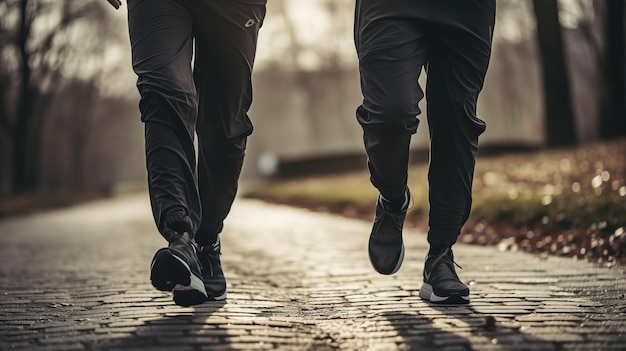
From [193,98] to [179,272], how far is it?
735 millimetres

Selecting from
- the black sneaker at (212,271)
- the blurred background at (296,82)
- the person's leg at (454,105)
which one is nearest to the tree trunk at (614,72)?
the blurred background at (296,82)

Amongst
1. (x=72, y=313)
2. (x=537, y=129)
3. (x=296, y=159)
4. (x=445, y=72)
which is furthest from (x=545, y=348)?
(x=537, y=129)

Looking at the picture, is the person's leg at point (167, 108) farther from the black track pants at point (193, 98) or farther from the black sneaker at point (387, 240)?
the black sneaker at point (387, 240)

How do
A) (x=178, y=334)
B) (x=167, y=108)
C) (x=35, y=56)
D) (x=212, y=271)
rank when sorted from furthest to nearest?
(x=35, y=56) → (x=212, y=271) → (x=167, y=108) → (x=178, y=334)

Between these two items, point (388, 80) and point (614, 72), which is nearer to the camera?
point (388, 80)

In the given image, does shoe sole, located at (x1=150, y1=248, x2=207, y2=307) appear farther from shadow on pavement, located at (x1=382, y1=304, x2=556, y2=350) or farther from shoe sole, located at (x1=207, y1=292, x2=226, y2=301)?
shadow on pavement, located at (x1=382, y1=304, x2=556, y2=350)

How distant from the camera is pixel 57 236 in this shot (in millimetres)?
9625

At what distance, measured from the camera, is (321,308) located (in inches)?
128

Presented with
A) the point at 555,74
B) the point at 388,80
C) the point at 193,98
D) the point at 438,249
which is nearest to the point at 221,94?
the point at 193,98

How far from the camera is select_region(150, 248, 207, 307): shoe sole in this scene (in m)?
2.70

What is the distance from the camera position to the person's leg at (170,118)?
9.48 ft

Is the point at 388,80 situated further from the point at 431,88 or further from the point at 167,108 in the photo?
the point at 167,108

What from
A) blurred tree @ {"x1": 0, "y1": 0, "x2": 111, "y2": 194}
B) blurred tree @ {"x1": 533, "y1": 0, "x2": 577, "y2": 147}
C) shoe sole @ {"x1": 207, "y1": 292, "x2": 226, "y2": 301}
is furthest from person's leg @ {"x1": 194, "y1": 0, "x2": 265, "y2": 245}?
blurred tree @ {"x1": 0, "y1": 0, "x2": 111, "y2": 194}

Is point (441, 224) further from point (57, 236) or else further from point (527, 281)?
point (57, 236)
